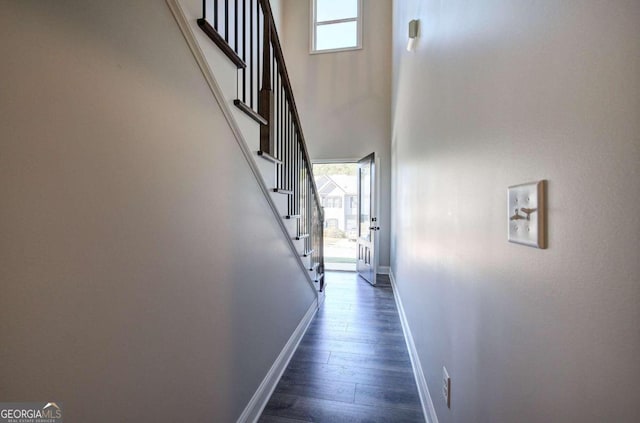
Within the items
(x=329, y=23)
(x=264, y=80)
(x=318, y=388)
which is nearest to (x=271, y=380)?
(x=318, y=388)

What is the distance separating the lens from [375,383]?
2008 mm

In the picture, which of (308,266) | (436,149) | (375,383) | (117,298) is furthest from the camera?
(308,266)

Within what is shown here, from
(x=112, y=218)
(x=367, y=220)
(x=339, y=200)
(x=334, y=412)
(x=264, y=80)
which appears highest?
(x=264, y=80)

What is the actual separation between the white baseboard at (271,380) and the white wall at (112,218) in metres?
0.28

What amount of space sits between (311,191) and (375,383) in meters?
1.86

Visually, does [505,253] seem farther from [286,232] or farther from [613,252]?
[286,232]

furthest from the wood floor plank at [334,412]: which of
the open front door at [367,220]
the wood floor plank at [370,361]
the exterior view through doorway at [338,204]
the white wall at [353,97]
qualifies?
the exterior view through doorway at [338,204]

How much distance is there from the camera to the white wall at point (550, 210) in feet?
1.33

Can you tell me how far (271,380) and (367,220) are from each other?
3.33 m

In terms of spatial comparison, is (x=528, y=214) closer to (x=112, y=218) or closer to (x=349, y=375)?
Result: (x=112, y=218)

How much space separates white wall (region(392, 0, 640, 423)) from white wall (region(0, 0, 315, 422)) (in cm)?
95

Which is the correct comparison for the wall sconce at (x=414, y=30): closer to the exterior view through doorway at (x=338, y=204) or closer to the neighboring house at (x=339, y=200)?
the exterior view through doorway at (x=338, y=204)

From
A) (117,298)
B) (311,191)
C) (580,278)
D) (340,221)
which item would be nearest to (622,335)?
(580,278)

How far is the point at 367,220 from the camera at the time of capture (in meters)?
4.91
